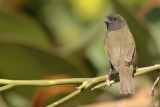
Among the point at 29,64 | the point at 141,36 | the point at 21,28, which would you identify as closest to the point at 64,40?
the point at 21,28

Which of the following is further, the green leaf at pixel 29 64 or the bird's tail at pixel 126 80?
the green leaf at pixel 29 64

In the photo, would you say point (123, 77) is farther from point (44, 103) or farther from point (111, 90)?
point (111, 90)

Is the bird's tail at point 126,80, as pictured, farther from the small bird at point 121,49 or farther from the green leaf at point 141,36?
the green leaf at point 141,36

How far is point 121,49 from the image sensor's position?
162 inches

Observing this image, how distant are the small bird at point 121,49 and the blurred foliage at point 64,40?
0.95ft

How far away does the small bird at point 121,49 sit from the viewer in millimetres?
3738

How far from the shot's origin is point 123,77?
3773mm

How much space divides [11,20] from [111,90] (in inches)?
55.1

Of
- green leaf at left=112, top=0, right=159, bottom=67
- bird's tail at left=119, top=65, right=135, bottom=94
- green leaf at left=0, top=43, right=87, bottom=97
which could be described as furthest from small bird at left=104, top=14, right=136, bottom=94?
green leaf at left=0, top=43, right=87, bottom=97

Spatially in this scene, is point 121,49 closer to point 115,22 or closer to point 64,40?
point 115,22

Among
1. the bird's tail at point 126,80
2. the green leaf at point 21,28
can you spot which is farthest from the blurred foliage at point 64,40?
the bird's tail at point 126,80

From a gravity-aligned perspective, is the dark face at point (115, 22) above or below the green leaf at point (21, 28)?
below

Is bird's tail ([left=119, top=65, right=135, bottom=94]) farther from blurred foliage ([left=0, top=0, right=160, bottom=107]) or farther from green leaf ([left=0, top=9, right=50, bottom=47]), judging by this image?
green leaf ([left=0, top=9, right=50, bottom=47])

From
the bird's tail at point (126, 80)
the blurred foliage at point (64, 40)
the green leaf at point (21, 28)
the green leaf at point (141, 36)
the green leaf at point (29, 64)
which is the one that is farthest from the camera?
the green leaf at point (21, 28)
